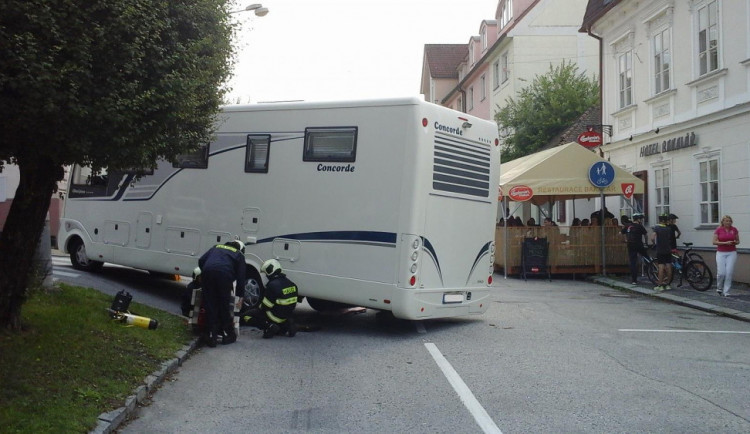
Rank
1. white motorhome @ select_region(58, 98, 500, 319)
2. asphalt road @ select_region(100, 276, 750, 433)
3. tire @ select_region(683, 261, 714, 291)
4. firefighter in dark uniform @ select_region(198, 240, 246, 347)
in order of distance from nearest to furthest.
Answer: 1. asphalt road @ select_region(100, 276, 750, 433)
2. firefighter in dark uniform @ select_region(198, 240, 246, 347)
3. white motorhome @ select_region(58, 98, 500, 319)
4. tire @ select_region(683, 261, 714, 291)

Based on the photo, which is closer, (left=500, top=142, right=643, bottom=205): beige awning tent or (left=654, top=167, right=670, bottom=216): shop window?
(left=500, top=142, right=643, bottom=205): beige awning tent

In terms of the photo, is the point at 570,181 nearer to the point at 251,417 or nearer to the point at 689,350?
the point at 689,350

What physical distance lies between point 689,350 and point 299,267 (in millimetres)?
5572

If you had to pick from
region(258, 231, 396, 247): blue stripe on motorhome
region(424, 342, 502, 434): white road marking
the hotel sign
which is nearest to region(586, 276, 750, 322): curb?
the hotel sign

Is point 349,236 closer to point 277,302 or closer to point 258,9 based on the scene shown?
point 277,302

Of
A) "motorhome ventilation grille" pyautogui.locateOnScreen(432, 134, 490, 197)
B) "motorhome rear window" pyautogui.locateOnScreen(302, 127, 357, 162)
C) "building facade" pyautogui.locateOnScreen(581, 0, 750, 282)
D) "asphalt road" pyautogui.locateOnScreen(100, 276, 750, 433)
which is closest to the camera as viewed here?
"asphalt road" pyautogui.locateOnScreen(100, 276, 750, 433)

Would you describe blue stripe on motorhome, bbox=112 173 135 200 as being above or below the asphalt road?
above

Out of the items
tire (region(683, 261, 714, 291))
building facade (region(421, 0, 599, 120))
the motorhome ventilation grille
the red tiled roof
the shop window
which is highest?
the red tiled roof

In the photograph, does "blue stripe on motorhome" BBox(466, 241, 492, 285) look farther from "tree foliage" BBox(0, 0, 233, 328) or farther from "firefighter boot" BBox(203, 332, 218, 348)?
"tree foliage" BBox(0, 0, 233, 328)

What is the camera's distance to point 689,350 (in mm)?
9320

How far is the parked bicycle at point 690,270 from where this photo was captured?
16.0 m

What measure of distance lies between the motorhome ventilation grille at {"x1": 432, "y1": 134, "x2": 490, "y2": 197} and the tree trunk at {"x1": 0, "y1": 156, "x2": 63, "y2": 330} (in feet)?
16.6

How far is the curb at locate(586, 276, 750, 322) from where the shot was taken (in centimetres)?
1251

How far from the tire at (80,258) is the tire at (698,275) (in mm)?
12992
